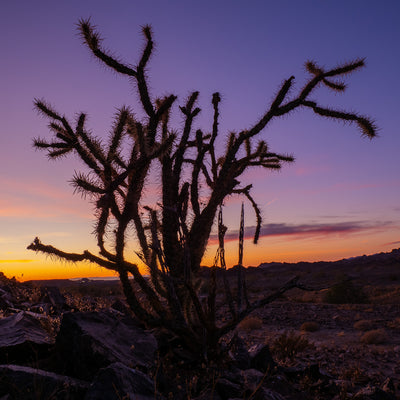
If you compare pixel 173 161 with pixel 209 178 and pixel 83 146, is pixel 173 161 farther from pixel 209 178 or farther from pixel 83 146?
pixel 83 146

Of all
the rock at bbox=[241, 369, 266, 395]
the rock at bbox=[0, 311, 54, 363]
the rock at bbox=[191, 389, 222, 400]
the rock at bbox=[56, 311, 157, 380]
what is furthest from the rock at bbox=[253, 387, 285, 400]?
the rock at bbox=[0, 311, 54, 363]

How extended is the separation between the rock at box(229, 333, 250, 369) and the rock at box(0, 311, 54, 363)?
2.62m

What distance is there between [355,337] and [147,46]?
9.95m

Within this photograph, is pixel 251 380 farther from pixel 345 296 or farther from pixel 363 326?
pixel 345 296

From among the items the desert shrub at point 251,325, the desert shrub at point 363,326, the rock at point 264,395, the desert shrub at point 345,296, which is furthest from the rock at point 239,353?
the desert shrub at point 345,296

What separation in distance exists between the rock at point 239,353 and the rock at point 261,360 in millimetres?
138

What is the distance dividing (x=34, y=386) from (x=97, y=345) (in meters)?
0.90

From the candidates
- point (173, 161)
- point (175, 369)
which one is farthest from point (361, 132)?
point (175, 369)

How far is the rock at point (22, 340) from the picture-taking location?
4.20 meters

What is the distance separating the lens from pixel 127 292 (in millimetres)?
6020

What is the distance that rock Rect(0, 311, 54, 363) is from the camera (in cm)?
420

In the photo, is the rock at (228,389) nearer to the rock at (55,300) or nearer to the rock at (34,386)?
the rock at (34,386)

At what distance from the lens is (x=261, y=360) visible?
567 centimetres

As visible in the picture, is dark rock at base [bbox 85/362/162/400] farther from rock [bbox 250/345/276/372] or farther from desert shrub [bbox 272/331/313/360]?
desert shrub [bbox 272/331/313/360]
